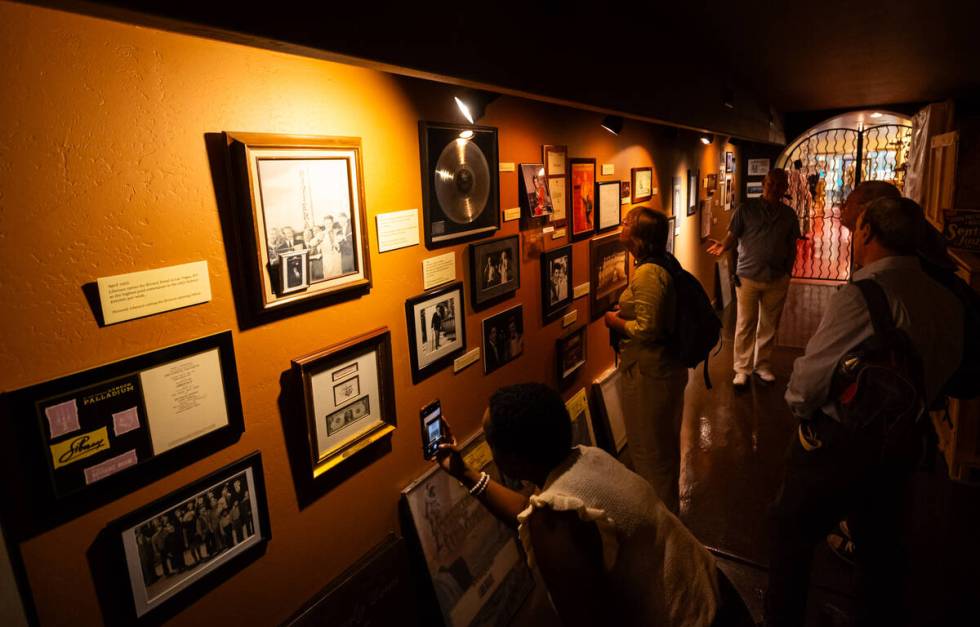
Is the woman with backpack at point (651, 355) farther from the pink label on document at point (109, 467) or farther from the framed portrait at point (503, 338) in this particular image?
the pink label on document at point (109, 467)

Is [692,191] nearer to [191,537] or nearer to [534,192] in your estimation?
[534,192]

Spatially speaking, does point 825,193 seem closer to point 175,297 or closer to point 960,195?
point 960,195

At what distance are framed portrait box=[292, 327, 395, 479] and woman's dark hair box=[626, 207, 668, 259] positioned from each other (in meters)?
1.39

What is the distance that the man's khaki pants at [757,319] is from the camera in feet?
17.2

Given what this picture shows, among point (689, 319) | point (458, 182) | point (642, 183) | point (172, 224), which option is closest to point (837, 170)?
point (642, 183)

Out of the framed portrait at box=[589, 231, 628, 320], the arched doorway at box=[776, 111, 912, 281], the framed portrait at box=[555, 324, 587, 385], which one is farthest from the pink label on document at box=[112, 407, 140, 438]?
the arched doorway at box=[776, 111, 912, 281]

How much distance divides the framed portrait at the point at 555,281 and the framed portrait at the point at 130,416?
81.1 inches

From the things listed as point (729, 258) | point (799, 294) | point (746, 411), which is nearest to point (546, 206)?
point (746, 411)

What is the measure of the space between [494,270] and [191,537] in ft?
5.71

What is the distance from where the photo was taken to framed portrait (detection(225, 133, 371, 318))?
1654mm

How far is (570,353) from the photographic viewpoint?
3812 millimetres

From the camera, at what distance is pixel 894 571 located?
2.24 m

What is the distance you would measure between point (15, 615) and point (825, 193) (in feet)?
44.3

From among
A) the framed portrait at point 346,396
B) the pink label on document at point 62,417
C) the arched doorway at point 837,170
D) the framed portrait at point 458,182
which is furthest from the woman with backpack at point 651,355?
the arched doorway at point 837,170
